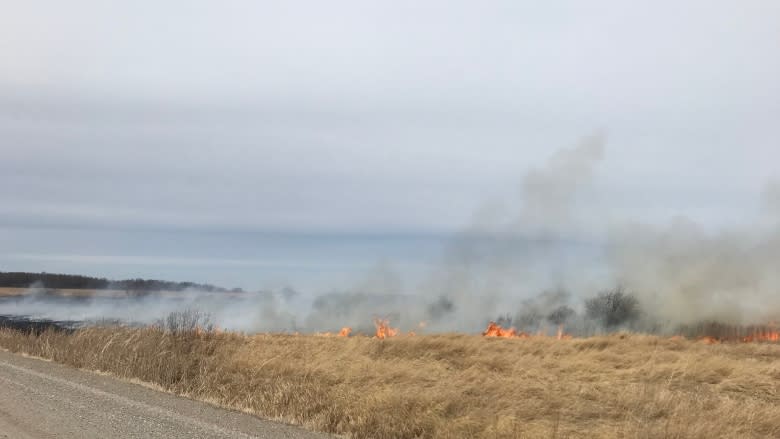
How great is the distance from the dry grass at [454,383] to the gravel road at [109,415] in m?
0.79

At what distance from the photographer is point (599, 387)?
1620 centimetres

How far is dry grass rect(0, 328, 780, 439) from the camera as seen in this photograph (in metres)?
11.5

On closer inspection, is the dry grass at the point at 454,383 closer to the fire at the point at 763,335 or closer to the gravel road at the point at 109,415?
the gravel road at the point at 109,415

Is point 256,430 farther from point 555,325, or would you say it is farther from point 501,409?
point 555,325

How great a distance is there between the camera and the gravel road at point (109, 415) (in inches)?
424

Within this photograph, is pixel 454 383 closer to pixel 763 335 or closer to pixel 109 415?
pixel 109 415

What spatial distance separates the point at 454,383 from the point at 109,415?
7481mm

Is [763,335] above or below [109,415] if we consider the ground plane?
above

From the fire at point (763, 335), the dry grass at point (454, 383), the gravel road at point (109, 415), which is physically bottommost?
the gravel road at point (109, 415)

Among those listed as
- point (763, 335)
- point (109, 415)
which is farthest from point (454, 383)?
point (763, 335)

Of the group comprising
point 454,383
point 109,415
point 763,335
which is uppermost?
point 763,335

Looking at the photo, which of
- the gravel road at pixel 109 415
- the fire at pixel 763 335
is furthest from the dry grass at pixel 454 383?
the fire at pixel 763 335

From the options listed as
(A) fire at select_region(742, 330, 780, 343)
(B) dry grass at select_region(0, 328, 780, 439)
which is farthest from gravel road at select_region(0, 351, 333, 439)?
(A) fire at select_region(742, 330, 780, 343)

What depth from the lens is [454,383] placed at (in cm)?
1509
